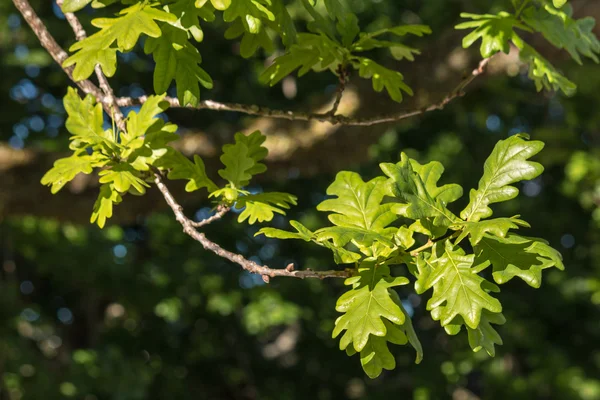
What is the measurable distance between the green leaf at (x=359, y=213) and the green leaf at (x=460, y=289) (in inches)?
4.3

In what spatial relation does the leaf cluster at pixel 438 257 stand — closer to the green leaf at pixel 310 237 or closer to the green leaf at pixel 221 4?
the green leaf at pixel 310 237

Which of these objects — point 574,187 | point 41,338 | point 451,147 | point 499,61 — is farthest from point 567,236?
point 41,338

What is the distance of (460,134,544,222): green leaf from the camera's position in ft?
4.54

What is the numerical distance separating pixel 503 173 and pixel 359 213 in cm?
30

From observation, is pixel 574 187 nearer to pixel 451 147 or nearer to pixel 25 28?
pixel 451 147

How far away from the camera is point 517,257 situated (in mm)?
1334

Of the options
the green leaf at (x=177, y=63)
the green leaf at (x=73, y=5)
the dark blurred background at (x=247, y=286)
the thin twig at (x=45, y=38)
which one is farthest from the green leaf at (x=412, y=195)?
the dark blurred background at (x=247, y=286)

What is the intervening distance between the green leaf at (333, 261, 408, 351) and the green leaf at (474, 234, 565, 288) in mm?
163

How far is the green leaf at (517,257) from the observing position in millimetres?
1319

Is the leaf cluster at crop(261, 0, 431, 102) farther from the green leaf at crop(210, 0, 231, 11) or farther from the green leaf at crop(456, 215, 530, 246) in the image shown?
the green leaf at crop(456, 215, 530, 246)

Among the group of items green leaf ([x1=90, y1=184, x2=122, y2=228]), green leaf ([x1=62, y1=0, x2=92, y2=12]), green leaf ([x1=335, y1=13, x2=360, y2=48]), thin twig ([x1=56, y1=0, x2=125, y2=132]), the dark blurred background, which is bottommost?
the dark blurred background

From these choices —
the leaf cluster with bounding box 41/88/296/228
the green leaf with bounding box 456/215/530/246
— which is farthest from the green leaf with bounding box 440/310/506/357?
the leaf cluster with bounding box 41/88/296/228

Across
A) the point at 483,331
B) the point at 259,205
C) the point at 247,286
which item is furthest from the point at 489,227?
the point at 247,286

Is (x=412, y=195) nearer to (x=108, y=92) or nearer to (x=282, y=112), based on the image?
(x=282, y=112)
